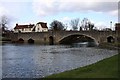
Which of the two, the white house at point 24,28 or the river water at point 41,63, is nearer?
the river water at point 41,63

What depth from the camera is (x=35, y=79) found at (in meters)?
21.8

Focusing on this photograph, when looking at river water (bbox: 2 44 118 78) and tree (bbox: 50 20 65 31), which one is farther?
tree (bbox: 50 20 65 31)

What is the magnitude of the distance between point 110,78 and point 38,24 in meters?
148

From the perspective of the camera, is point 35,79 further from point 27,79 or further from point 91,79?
point 91,79

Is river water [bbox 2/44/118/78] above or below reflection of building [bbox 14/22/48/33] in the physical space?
below

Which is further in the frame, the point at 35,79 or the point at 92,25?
the point at 92,25

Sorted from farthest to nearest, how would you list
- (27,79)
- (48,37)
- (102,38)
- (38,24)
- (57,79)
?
(38,24), (48,37), (102,38), (27,79), (57,79)

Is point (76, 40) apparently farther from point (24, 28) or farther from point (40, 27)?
point (24, 28)

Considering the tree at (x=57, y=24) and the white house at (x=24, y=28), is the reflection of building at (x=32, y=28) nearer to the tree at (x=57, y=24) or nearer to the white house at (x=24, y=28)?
the white house at (x=24, y=28)

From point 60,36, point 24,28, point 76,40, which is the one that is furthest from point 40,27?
point 60,36

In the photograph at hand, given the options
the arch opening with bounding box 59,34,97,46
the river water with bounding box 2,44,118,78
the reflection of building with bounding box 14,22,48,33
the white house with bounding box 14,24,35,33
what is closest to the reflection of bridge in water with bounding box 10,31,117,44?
the arch opening with bounding box 59,34,97,46

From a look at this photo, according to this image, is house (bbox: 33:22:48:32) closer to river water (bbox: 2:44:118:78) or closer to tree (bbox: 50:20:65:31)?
tree (bbox: 50:20:65:31)

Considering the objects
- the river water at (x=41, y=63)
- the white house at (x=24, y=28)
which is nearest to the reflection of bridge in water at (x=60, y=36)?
the white house at (x=24, y=28)

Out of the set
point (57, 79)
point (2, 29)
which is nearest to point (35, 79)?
point (57, 79)
